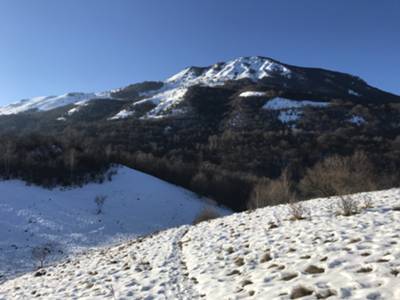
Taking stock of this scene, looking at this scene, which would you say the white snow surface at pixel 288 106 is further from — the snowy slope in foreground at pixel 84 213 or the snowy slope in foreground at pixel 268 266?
the snowy slope in foreground at pixel 268 266

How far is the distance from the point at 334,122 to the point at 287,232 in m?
134

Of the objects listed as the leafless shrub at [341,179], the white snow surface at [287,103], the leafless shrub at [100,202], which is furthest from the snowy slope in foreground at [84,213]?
the white snow surface at [287,103]

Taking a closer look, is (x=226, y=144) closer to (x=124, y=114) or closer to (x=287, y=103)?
(x=287, y=103)

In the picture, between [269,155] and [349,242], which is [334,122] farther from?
[349,242]

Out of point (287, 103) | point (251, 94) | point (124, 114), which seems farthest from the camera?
point (124, 114)

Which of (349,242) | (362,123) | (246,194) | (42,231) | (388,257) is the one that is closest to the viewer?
(388,257)

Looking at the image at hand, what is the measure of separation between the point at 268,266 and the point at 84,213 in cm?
4368

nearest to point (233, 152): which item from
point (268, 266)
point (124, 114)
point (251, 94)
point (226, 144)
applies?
point (226, 144)

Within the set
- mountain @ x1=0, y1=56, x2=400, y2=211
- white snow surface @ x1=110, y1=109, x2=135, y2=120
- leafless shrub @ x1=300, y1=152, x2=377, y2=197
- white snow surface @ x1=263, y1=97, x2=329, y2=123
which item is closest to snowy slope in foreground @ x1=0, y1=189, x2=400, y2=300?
leafless shrub @ x1=300, y1=152, x2=377, y2=197

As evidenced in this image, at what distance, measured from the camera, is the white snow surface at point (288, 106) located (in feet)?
488

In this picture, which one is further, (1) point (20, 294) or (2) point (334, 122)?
(2) point (334, 122)

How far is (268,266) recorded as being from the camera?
28.0 feet

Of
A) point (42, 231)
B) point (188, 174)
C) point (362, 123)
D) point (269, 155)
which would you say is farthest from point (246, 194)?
point (362, 123)

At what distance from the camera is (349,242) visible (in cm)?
868
